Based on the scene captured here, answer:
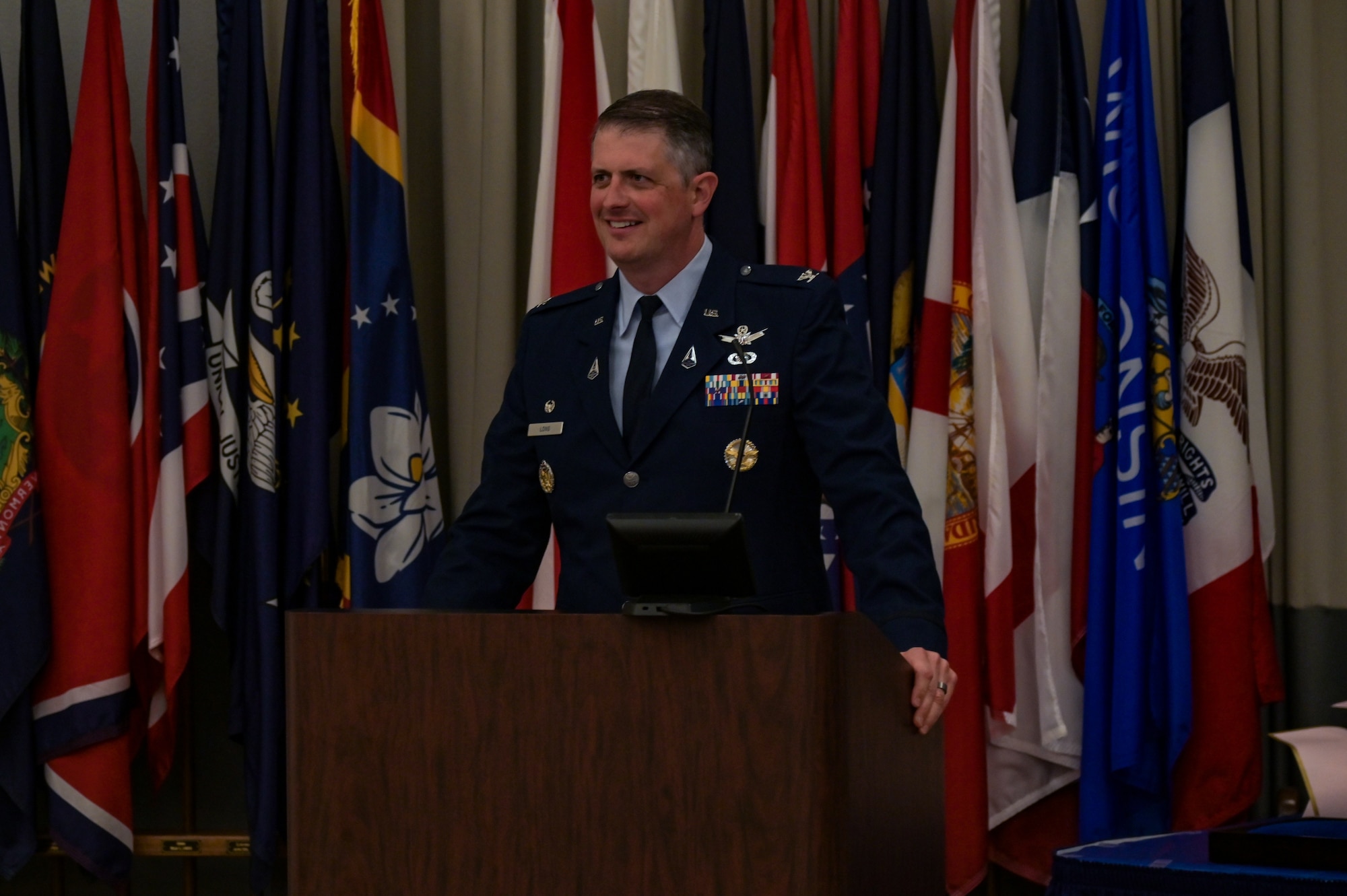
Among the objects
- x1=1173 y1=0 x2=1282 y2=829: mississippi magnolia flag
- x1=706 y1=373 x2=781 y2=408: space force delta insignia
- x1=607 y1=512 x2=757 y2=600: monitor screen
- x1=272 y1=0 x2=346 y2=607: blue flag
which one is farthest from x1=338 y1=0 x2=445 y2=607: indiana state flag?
x1=607 y1=512 x2=757 y2=600: monitor screen

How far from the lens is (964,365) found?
317cm

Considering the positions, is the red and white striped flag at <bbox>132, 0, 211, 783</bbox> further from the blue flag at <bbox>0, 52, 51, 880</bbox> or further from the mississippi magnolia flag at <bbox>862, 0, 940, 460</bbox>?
the mississippi magnolia flag at <bbox>862, 0, 940, 460</bbox>

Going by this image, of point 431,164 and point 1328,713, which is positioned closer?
point 1328,713

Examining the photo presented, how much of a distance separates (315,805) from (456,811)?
0.14m

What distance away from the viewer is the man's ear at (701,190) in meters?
2.06

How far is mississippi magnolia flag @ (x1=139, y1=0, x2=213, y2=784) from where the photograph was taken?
3.07 m

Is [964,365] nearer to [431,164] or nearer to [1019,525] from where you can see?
[1019,525]

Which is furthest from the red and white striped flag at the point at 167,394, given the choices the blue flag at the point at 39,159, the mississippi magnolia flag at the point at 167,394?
the blue flag at the point at 39,159

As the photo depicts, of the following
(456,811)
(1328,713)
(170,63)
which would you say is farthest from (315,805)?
(1328,713)

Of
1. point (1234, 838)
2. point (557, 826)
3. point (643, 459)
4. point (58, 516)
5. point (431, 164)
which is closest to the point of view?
point (557, 826)

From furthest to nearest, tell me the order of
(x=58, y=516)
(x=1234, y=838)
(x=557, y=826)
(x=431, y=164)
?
(x=431, y=164), (x=58, y=516), (x=1234, y=838), (x=557, y=826)

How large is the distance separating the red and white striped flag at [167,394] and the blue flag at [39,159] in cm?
20

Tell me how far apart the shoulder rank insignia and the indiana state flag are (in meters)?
1.35

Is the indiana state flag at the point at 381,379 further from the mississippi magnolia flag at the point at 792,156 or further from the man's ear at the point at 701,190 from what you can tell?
the man's ear at the point at 701,190
